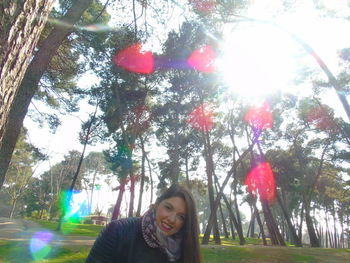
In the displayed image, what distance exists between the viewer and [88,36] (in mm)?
11141

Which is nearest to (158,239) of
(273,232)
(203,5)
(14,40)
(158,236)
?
(158,236)

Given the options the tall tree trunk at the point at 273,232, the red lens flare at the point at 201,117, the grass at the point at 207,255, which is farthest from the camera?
the tall tree trunk at the point at 273,232

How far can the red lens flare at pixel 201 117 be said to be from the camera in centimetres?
2312

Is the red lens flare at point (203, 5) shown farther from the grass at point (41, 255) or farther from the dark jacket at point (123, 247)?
the dark jacket at point (123, 247)

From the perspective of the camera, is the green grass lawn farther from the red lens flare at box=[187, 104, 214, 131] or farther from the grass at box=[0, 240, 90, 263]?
the red lens flare at box=[187, 104, 214, 131]

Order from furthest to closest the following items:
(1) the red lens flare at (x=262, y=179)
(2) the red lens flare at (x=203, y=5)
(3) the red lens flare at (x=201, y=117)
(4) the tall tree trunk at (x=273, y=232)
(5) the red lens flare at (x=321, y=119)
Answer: (1) the red lens flare at (x=262, y=179) < (5) the red lens flare at (x=321, y=119) < (4) the tall tree trunk at (x=273, y=232) < (3) the red lens flare at (x=201, y=117) < (2) the red lens flare at (x=203, y=5)

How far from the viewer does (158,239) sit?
2373 millimetres

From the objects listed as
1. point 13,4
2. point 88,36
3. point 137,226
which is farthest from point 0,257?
point 13,4

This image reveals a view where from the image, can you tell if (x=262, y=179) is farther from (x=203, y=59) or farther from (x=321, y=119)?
(x=203, y=59)

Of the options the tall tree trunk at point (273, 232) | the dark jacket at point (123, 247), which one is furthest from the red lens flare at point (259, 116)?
the dark jacket at point (123, 247)

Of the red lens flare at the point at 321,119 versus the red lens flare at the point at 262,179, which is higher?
the red lens flare at the point at 321,119

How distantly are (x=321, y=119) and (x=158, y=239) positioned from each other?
90.8 ft

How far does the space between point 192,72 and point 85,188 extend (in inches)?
1868

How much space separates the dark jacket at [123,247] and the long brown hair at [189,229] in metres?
0.23
